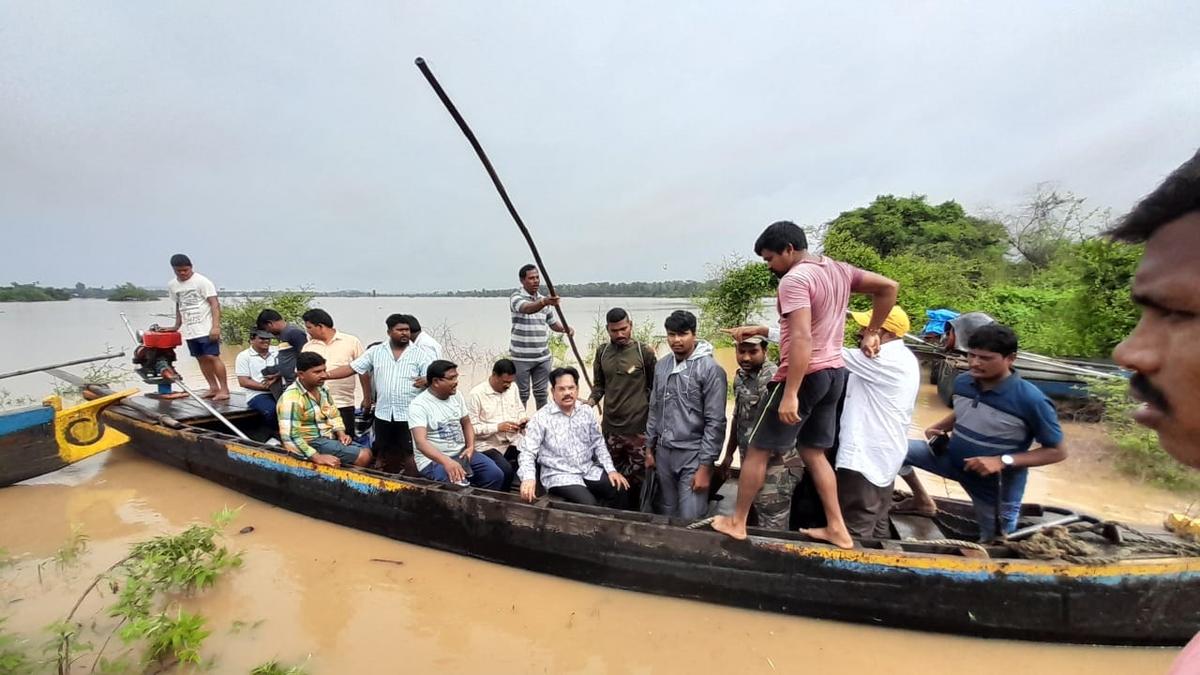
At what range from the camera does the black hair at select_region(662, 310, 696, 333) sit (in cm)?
356

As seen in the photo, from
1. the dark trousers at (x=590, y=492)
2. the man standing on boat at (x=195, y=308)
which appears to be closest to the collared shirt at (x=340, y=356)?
the man standing on boat at (x=195, y=308)

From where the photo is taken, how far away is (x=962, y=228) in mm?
21469

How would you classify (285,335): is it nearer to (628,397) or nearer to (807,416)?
(628,397)

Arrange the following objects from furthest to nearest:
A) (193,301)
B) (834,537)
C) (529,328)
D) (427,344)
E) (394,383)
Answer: (193,301), (529,328), (427,344), (394,383), (834,537)

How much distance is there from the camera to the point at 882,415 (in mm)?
3045

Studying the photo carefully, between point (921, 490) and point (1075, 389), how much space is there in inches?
205

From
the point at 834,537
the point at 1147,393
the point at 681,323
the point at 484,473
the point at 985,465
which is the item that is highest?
the point at 1147,393

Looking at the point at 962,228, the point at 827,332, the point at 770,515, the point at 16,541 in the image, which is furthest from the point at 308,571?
the point at 962,228

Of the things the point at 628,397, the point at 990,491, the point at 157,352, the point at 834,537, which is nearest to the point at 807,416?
the point at 834,537

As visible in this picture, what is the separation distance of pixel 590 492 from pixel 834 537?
1.71 m

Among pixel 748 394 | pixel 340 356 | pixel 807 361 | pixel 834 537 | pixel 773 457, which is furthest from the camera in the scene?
pixel 340 356

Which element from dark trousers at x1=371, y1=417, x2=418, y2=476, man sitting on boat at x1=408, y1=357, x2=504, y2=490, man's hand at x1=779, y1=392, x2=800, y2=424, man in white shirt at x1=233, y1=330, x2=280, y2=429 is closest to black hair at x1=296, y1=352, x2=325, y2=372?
dark trousers at x1=371, y1=417, x2=418, y2=476

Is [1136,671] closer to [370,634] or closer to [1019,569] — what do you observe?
[1019,569]

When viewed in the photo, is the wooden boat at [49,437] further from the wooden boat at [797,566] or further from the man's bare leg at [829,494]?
the man's bare leg at [829,494]
